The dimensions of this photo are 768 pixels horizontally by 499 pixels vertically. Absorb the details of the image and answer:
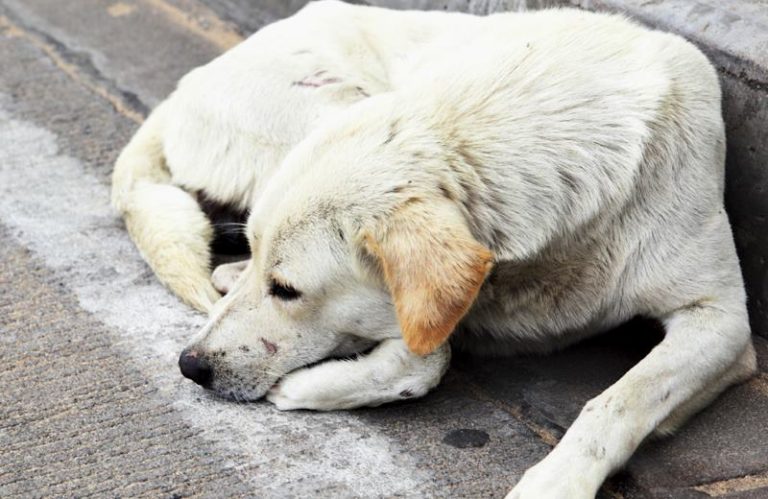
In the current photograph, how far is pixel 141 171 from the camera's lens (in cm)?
378

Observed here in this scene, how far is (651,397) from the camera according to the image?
2773mm

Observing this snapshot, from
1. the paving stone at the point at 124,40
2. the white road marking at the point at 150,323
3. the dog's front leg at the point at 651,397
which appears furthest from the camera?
the paving stone at the point at 124,40

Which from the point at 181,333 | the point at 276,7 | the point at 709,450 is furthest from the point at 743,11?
the point at 276,7

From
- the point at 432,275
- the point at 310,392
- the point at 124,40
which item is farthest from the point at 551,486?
the point at 124,40

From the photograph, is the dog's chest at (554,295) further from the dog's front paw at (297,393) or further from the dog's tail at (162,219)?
the dog's tail at (162,219)

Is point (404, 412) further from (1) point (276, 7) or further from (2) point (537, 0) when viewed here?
(1) point (276, 7)

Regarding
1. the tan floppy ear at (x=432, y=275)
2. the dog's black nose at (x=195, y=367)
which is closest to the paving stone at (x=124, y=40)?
the dog's black nose at (x=195, y=367)

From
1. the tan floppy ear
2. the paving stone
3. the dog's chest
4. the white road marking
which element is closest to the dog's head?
the tan floppy ear

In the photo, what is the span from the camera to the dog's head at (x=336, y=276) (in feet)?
8.13

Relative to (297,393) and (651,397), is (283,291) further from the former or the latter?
(651,397)

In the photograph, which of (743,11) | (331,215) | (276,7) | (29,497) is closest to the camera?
(29,497)

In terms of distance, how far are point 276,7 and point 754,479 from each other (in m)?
3.27

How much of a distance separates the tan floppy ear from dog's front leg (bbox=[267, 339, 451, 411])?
0.39 m

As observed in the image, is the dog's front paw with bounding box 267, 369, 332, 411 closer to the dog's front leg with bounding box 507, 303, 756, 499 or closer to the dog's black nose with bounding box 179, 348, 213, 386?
the dog's black nose with bounding box 179, 348, 213, 386
